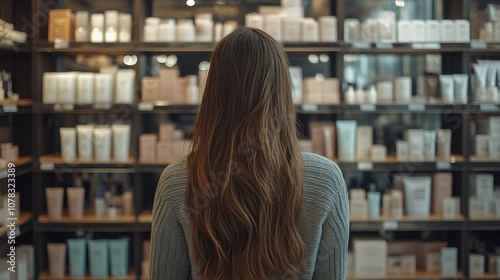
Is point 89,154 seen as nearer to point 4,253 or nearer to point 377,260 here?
point 4,253

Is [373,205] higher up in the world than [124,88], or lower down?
lower down

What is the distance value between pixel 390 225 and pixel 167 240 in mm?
3182

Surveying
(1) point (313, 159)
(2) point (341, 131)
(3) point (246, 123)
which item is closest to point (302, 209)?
(1) point (313, 159)

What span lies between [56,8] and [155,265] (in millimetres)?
3619

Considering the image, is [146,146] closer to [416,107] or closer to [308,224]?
[416,107]

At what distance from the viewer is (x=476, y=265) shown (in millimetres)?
4547

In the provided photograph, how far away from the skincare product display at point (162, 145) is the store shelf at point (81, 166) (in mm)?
121

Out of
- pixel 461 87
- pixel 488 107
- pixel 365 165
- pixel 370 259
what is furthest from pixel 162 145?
pixel 488 107

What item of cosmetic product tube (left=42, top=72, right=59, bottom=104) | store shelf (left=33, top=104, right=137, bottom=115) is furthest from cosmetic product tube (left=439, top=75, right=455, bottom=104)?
cosmetic product tube (left=42, top=72, right=59, bottom=104)

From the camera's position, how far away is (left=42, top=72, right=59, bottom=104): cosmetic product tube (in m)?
4.46

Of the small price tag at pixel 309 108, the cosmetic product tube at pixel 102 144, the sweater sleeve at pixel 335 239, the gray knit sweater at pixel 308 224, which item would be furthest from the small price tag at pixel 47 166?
the sweater sleeve at pixel 335 239

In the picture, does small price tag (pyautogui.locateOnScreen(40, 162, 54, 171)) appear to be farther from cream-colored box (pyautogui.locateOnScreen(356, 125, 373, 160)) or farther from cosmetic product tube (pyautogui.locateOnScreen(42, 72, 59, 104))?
cream-colored box (pyautogui.locateOnScreen(356, 125, 373, 160))

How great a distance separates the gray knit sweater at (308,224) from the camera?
1495mm

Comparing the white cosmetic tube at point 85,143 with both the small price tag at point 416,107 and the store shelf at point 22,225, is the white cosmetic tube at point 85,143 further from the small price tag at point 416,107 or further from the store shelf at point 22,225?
the small price tag at point 416,107
